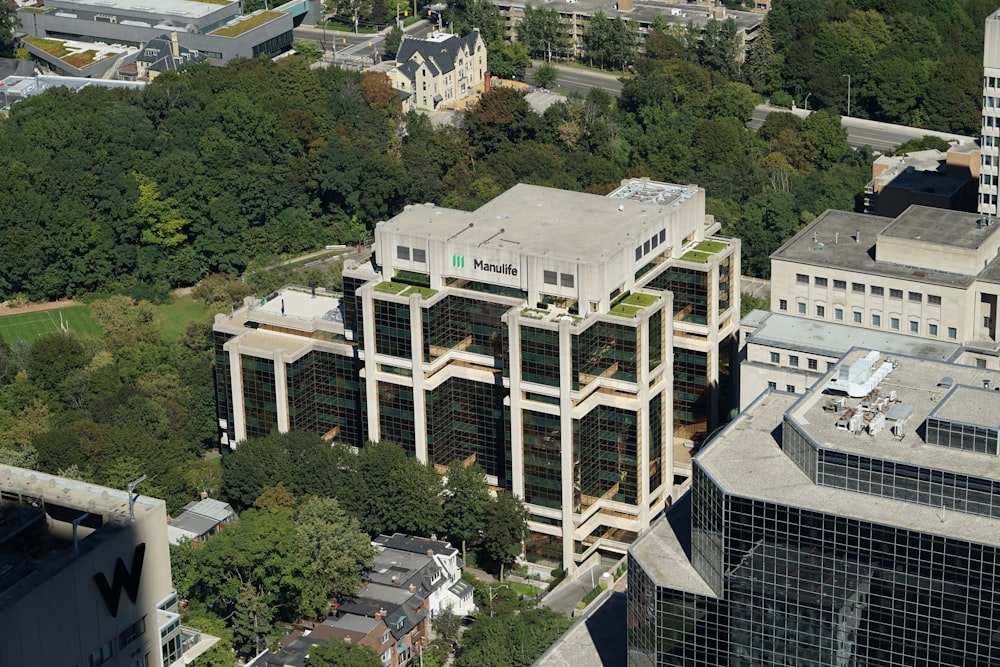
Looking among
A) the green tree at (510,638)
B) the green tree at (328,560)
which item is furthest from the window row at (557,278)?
the green tree at (510,638)

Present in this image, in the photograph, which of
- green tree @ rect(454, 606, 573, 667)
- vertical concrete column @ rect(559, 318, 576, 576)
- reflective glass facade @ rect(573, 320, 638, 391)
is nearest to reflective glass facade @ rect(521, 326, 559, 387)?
vertical concrete column @ rect(559, 318, 576, 576)

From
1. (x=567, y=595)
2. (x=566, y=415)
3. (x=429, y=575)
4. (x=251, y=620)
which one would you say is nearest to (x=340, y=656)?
(x=251, y=620)

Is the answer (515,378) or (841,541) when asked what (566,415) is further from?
(841,541)

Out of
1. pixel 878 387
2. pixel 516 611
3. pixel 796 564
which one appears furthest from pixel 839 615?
pixel 516 611

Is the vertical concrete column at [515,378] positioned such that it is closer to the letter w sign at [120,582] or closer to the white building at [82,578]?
the white building at [82,578]

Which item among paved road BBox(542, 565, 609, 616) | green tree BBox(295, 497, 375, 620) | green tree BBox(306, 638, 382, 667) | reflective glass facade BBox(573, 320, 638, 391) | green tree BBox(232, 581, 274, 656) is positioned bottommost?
paved road BBox(542, 565, 609, 616)

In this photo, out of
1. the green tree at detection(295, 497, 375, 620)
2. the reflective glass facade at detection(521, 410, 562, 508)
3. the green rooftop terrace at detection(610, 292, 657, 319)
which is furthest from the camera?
the reflective glass facade at detection(521, 410, 562, 508)

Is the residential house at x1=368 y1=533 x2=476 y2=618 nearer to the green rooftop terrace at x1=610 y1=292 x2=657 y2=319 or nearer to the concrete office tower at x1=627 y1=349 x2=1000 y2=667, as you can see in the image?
the green rooftop terrace at x1=610 y1=292 x2=657 y2=319
